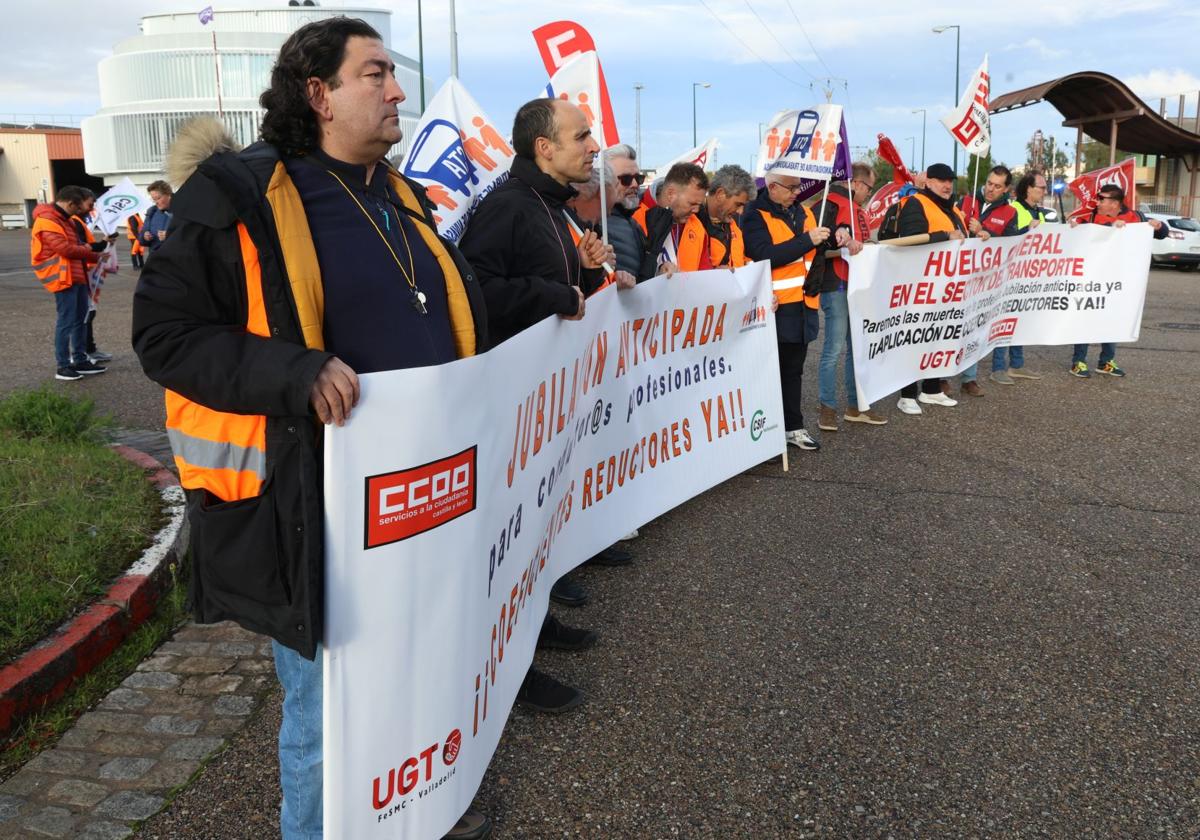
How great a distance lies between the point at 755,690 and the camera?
3.47 m

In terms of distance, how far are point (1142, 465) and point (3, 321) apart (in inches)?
562

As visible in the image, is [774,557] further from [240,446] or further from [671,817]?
[240,446]

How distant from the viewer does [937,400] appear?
27.6 ft

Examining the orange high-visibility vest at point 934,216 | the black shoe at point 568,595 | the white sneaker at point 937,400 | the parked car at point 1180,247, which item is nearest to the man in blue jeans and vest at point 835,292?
the orange high-visibility vest at point 934,216

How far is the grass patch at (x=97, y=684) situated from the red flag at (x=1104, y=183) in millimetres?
9777

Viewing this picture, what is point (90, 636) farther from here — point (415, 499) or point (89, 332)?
point (89, 332)

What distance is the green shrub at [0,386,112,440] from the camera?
5895mm

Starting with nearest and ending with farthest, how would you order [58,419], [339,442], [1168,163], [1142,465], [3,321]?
[339,442]
[58,419]
[1142,465]
[3,321]
[1168,163]

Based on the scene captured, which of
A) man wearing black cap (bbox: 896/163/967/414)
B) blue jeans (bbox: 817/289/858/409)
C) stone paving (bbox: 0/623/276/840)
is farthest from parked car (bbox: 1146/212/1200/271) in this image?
stone paving (bbox: 0/623/276/840)

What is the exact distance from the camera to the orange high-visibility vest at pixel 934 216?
7.84 meters

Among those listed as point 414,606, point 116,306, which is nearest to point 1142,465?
point 414,606

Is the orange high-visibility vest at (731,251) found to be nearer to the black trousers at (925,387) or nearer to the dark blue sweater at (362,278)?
the black trousers at (925,387)

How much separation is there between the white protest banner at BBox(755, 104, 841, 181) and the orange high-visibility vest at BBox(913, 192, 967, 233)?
1403 millimetres

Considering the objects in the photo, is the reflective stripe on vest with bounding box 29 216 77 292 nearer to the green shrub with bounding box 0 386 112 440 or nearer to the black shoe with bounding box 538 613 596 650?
the green shrub with bounding box 0 386 112 440
